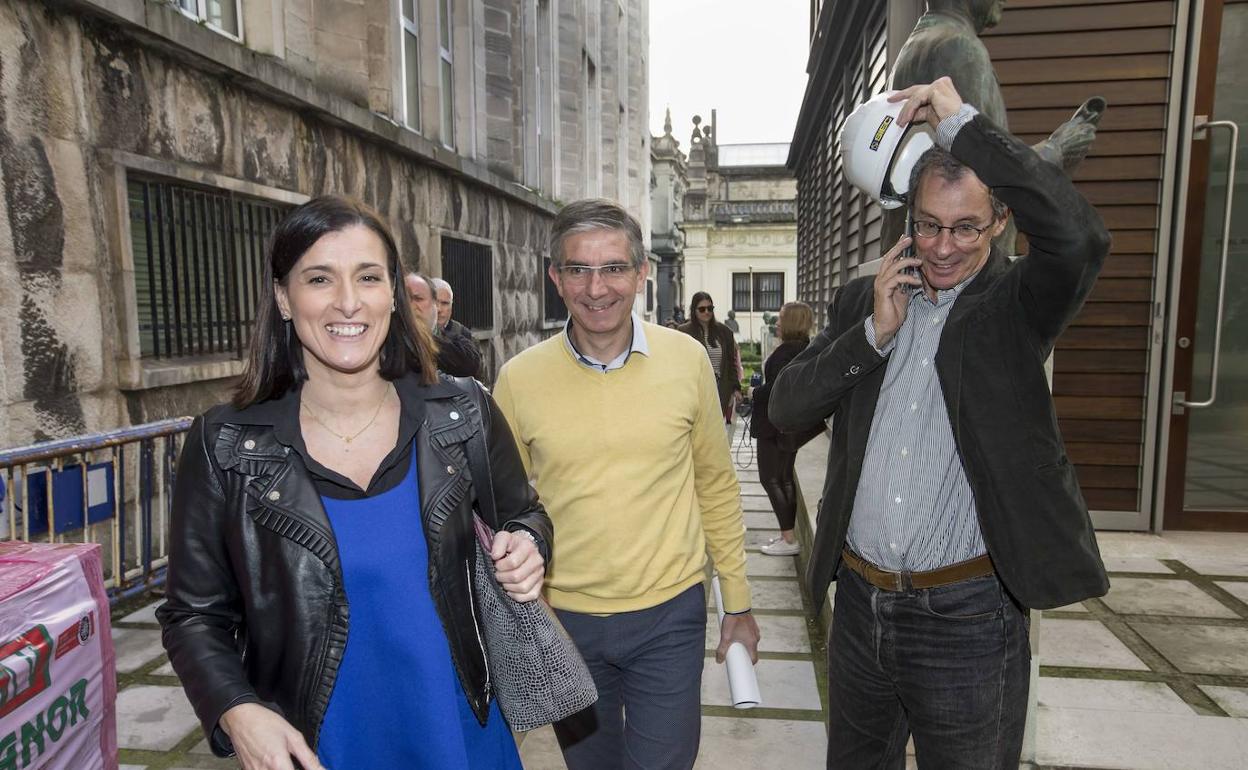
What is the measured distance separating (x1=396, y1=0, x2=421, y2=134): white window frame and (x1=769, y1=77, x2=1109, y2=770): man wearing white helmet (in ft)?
30.0

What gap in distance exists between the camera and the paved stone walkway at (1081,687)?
325cm

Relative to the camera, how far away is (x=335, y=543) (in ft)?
5.13

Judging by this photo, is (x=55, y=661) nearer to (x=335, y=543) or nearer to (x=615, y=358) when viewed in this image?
(x=335, y=543)

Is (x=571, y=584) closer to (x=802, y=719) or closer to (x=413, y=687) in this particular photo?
(x=413, y=687)

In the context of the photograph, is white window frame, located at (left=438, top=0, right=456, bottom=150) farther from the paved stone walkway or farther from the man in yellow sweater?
the man in yellow sweater

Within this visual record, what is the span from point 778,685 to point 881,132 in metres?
2.97

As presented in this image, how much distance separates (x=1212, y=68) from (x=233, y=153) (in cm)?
758

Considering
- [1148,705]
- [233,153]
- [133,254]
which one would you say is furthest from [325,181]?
[1148,705]

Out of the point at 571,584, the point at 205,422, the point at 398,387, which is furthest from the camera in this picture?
the point at 571,584

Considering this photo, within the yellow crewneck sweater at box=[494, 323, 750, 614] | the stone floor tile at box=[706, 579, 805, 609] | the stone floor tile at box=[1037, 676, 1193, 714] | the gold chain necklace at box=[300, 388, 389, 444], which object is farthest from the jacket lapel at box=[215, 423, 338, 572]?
the stone floor tile at box=[706, 579, 805, 609]

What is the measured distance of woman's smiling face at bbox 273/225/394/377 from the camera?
1.64m

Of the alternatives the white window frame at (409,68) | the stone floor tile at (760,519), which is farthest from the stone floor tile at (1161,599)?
the white window frame at (409,68)

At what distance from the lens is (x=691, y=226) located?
41438 millimetres

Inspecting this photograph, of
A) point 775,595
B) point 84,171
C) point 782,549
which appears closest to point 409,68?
point 84,171
